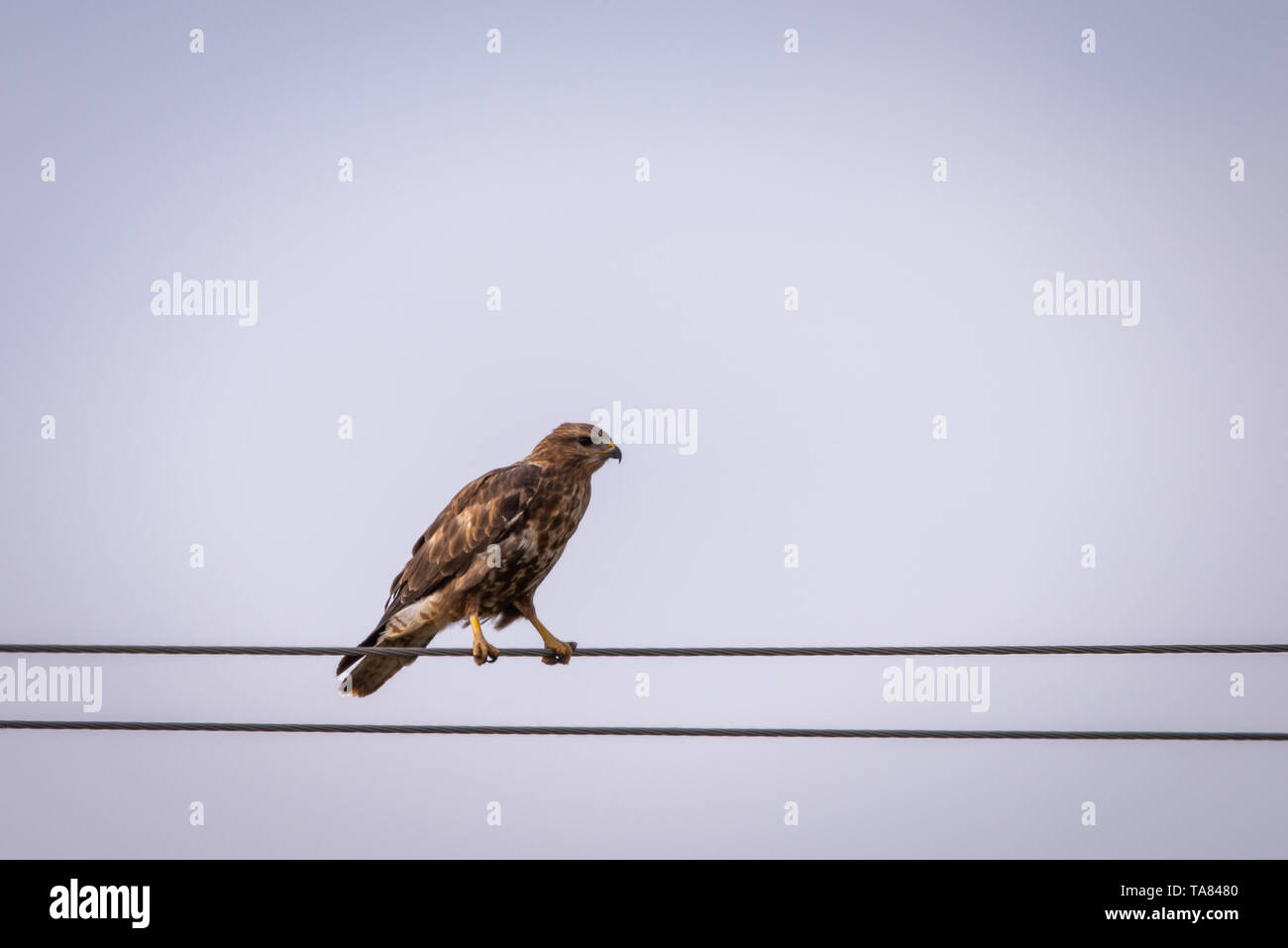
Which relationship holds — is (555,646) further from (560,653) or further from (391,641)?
(391,641)

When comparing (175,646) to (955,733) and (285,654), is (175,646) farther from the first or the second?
(955,733)

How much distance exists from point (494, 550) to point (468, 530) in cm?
22

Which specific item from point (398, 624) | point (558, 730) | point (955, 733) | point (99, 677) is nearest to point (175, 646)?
point (558, 730)

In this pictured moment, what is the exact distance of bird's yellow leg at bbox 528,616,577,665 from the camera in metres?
6.60

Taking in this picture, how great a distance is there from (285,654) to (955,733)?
265 cm

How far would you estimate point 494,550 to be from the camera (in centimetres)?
712

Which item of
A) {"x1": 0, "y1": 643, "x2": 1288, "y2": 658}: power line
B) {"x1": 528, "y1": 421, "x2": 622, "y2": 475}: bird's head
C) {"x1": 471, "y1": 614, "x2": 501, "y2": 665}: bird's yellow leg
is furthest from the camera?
{"x1": 528, "y1": 421, "x2": 622, "y2": 475}: bird's head

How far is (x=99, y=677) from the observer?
10883mm

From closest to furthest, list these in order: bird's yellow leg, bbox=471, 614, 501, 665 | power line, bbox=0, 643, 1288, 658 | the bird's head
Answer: power line, bbox=0, 643, 1288, 658 < bird's yellow leg, bbox=471, 614, 501, 665 < the bird's head

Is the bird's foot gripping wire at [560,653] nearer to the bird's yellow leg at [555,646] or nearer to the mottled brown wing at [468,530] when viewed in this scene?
the bird's yellow leg at [555,646]

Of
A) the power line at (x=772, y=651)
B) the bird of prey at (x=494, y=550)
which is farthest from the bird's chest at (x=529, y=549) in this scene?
the power line at (x=772, y=651)

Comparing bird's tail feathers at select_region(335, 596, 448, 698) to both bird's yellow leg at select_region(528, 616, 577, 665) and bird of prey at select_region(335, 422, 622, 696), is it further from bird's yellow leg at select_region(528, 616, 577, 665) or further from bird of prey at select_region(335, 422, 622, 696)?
bird's yellow leg at select_region(528, 616, 577, 665)

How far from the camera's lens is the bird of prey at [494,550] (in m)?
7.11

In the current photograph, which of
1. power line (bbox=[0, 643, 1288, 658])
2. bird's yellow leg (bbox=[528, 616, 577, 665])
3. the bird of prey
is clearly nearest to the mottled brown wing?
the bird of prey
